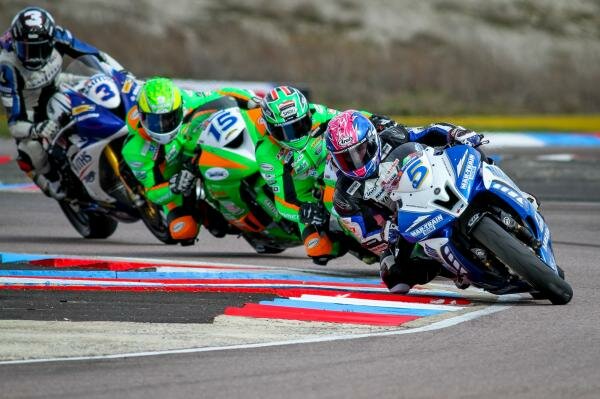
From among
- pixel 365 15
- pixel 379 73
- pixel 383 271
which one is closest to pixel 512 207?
pixel 383 271

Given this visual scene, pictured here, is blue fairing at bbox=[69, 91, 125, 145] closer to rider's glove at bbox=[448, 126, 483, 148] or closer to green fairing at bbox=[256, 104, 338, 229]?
green fairing at bbox=[256, 104, 338, 229]

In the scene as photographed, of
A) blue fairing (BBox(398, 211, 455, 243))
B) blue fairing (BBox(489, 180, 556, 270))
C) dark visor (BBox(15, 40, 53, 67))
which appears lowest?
dark visor (BBox(15, 40, 53, 67))

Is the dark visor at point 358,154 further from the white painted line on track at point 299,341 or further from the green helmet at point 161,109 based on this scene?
the green helmet at point 161,109

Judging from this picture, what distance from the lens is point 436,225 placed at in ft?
29.3

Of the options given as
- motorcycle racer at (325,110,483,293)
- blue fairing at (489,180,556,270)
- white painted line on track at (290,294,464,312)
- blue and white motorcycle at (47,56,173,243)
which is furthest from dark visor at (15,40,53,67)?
blue fairing at (489,180,556,270)

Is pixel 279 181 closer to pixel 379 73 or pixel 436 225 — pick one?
pixel 436 225

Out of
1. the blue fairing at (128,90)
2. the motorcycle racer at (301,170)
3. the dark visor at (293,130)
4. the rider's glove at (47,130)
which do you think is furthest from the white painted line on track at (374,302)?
the rider's glove at (47,130)

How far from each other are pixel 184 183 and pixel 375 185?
3645 mm

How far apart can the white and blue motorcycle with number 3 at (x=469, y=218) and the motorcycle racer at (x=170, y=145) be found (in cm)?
422

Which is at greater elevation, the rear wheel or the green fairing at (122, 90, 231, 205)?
the green fairing at (122, 90, 231, 205)

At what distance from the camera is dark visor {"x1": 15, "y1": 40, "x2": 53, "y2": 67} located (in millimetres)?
14562

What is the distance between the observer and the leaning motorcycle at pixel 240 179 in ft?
40.9

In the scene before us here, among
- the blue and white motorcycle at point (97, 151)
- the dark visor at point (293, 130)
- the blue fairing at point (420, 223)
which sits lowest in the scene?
the blue and white motorcycle at point (97, 151)

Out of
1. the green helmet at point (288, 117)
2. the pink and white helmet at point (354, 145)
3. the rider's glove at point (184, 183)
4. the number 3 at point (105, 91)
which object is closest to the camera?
the pink and white helmet at point (354, 145)
